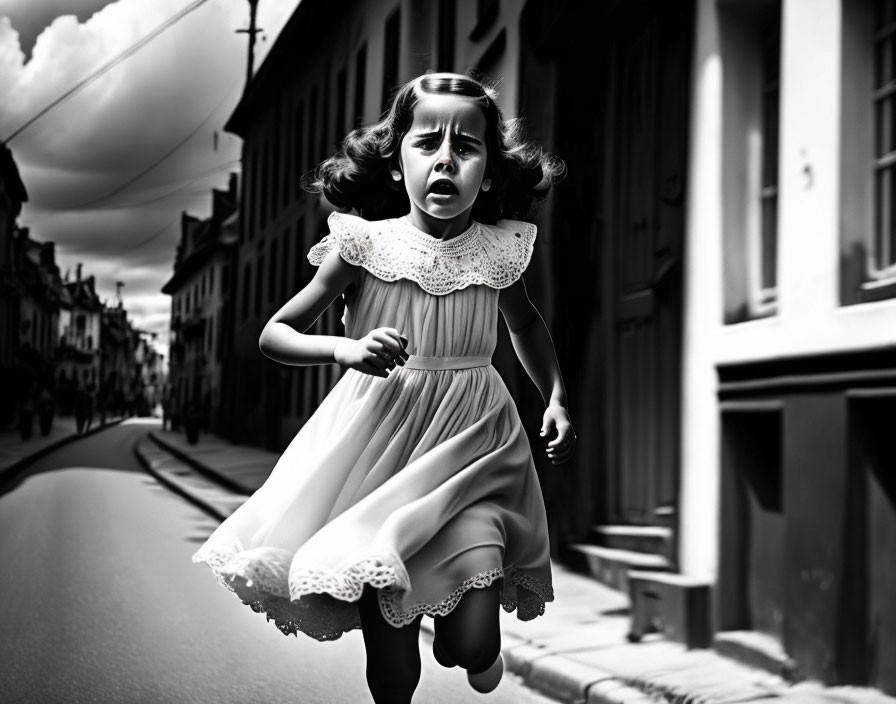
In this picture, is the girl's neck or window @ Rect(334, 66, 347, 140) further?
window @ Rect(334, 66, 347, 140)

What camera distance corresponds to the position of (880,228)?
4.14 metres

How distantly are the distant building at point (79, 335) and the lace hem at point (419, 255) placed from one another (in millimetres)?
4613

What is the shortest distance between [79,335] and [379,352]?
6.35 m

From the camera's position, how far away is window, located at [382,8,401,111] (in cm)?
1057

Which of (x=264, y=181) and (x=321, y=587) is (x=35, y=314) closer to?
(x=264, y=181)

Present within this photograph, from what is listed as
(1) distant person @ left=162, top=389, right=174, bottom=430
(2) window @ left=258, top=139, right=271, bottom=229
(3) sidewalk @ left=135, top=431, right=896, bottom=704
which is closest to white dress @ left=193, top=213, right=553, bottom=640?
(3) sidewalk @ left=135, top=431, right=896, bottom=704

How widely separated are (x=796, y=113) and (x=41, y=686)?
3.63 metres

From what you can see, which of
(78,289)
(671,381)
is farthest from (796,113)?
(78,289)

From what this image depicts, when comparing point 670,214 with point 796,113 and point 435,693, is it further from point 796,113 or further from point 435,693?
point 435,693

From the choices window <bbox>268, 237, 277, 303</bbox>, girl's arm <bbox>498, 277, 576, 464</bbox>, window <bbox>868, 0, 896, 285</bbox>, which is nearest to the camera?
girl's arm <bbox>498, 277, 576, 464</bbox>

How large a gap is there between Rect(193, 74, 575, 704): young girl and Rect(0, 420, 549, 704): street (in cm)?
226

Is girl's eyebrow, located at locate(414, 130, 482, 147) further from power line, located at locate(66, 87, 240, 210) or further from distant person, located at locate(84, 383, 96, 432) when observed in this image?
distant person, located at locate(84, 383, 96, 432)

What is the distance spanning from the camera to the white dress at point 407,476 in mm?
1707

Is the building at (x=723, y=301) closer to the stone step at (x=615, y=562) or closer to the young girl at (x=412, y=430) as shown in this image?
the stone step at (x=615, y=562)
